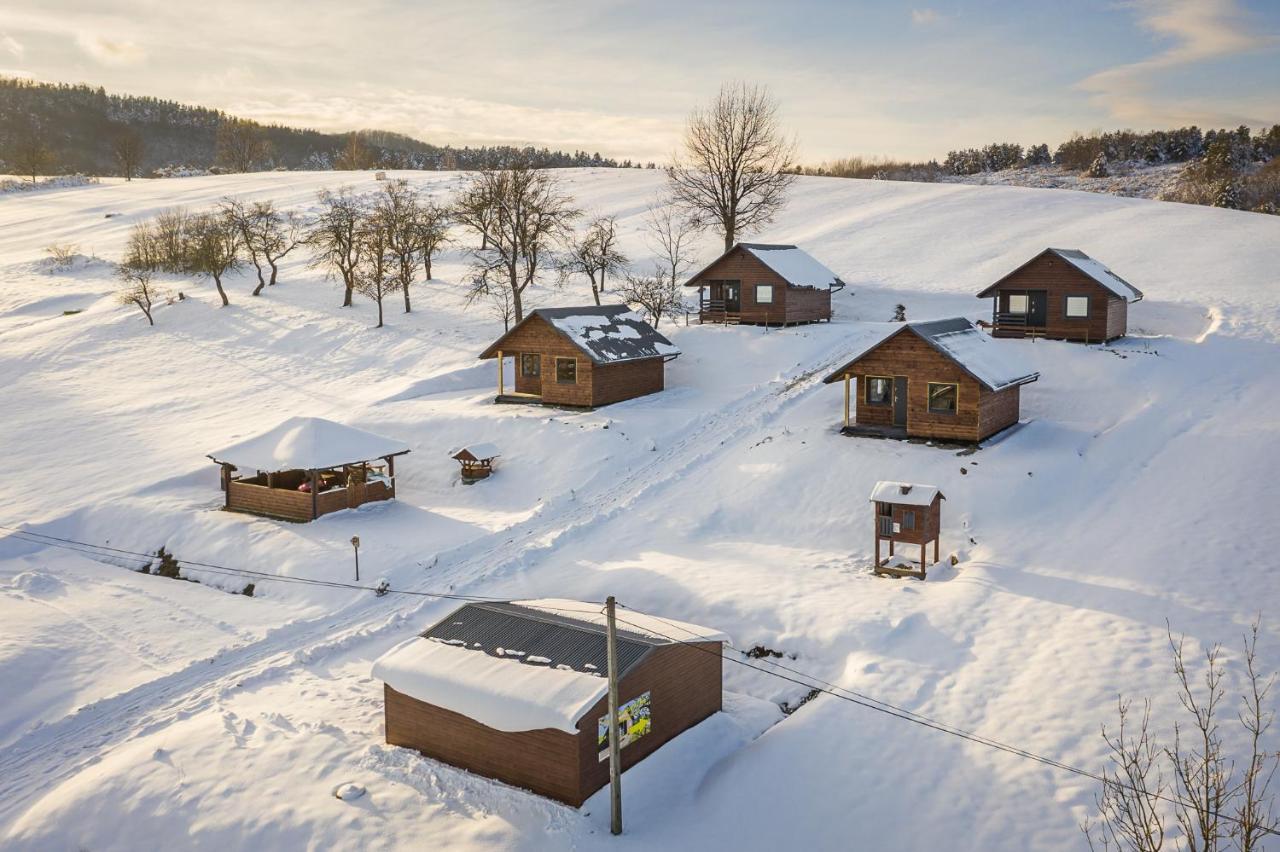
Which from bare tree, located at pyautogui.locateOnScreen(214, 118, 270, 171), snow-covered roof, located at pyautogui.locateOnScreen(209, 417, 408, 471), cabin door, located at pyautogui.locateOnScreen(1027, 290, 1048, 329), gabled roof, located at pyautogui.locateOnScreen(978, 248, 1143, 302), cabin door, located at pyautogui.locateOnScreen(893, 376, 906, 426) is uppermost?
bare tree, located at pyautogui.locateOnScreen(214, 118, 270, 171)

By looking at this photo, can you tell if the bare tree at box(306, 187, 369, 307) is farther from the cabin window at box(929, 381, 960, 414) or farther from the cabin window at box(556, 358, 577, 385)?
the cabin window at box(929, 381, 960, 414)

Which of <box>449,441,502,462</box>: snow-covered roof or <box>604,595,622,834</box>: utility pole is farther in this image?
<box>449,441,502,462</box>: snow-covered roof

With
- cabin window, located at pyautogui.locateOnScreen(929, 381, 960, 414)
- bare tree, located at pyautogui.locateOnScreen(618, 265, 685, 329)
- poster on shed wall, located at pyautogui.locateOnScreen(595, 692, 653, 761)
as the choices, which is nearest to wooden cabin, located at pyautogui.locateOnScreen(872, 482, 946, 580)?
cabin window, located at pyautogui.locateOnScreen(929, 381, 960, 414)

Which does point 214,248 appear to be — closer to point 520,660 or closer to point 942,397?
point 942,397

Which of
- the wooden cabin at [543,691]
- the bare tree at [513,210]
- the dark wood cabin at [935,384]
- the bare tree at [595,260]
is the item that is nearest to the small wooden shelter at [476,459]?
the dark wood cabin at [935,384]

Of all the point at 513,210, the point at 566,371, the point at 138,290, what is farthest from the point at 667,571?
the point at 138,290
